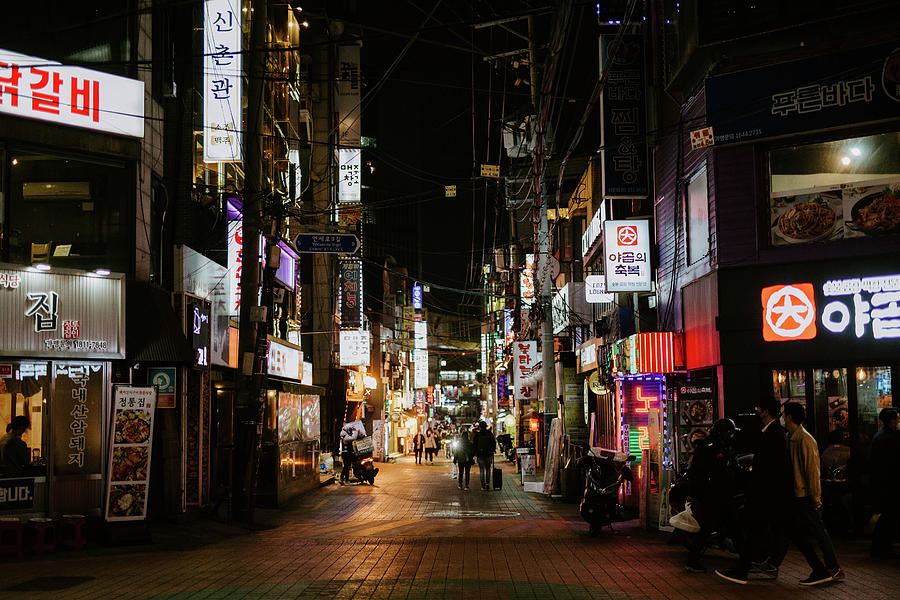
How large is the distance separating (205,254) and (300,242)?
268 cm

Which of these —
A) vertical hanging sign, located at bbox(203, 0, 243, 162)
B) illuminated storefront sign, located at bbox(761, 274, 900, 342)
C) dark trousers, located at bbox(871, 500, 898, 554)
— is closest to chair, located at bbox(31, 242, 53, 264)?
vertical hanging sign, located at bbox(203, 0, 243, 162)

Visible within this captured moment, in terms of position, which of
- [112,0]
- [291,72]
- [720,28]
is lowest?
[720,28]

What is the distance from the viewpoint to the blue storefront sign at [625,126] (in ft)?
65.8

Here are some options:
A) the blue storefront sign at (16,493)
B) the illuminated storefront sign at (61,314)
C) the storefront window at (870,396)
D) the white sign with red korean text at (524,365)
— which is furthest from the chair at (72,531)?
the white sign with red korean text at (524,365)

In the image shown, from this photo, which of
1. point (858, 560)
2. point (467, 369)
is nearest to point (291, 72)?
point (858, 560)

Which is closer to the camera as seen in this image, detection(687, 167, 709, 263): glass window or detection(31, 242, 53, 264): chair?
detection(31, 242, 53, 264): chair

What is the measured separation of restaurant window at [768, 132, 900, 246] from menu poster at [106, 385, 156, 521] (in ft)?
39.7

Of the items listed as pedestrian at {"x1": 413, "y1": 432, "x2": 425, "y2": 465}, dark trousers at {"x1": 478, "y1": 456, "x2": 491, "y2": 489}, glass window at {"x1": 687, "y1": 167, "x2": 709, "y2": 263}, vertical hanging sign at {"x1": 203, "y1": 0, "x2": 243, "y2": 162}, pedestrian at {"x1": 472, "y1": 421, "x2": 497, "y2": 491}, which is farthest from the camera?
pedestrian at {"x1": 413, "y1": 432, "x2": 425, "y2": 465}

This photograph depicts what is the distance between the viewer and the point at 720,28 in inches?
628

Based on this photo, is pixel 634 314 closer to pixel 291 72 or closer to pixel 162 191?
pixel 162 191

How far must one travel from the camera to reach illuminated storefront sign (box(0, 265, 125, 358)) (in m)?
14.5

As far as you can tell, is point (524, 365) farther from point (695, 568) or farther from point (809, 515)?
point (809, 515)

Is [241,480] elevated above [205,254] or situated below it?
below

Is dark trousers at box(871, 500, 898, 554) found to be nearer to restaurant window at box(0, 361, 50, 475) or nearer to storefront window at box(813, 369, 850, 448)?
storefront window at box(813, 369, 850, 448)
